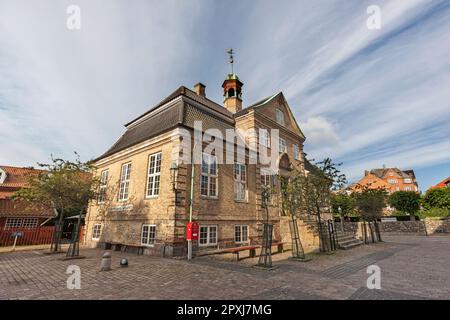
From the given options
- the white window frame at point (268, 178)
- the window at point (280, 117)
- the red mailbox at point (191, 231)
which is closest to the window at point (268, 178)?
the white window frame at point (268, 178)

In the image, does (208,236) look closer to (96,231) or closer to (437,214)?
(96,231)

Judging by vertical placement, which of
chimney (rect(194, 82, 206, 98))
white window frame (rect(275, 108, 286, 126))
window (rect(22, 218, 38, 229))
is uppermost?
chimney (rect(194, 82, 206, 98))

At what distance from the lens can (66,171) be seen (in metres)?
14.2

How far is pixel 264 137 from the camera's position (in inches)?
768

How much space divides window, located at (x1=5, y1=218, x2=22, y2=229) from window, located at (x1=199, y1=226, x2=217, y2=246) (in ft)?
64.2

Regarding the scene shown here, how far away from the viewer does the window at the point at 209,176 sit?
45.5ft

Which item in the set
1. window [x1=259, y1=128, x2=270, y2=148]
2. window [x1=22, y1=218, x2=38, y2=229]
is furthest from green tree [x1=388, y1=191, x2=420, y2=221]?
window [x1=22, y1=218, x2=38, y2=229]

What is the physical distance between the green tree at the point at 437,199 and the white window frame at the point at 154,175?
39.2 meters

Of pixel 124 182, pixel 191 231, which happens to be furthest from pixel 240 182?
pixel 124 182

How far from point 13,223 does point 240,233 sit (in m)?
21.1

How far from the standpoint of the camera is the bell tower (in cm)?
2394

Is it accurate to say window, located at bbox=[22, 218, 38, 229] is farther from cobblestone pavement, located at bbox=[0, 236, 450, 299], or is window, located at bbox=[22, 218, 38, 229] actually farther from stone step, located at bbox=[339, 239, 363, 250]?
stone step, located at bbox=[339, 239, 363, 250]

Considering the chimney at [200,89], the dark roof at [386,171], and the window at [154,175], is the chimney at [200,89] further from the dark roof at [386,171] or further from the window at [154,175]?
the dark roof at [386,171]

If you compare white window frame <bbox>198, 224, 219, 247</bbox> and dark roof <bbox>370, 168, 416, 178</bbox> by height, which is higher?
dark roof <bbox>370, 168, 416, 178</bbox>
